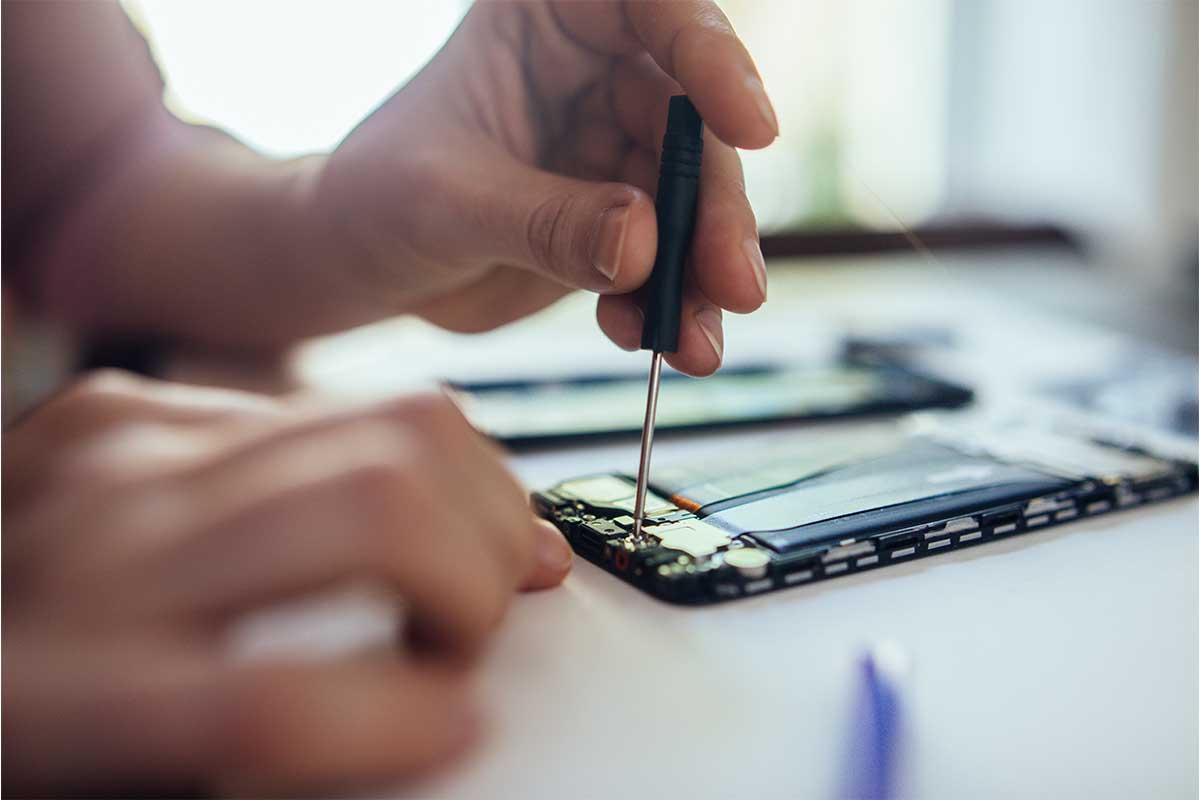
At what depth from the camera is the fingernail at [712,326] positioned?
46 centimetres

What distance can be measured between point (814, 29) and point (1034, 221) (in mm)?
792

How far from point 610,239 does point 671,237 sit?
30 mm

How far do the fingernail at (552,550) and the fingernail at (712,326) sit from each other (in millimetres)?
140

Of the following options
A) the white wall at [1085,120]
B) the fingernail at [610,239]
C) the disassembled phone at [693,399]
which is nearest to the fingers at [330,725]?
the fingernail at [610,239]

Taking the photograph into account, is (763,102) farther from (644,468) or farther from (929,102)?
(929,102)

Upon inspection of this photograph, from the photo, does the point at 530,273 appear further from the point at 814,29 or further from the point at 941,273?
the point at 941,273

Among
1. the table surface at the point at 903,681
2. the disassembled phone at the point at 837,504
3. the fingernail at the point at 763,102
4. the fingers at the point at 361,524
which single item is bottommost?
the table surface at the point at 903,681

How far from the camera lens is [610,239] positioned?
42cm

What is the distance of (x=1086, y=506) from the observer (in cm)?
46

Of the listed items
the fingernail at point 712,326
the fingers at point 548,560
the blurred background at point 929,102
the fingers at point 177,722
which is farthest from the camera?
the blurred background at point 929,102

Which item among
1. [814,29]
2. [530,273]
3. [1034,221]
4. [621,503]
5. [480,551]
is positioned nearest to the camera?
[480,551]

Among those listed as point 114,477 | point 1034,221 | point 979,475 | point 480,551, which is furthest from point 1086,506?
point 1034,221

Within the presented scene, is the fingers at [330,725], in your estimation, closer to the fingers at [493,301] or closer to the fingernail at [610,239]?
the fingernail at [610,239]

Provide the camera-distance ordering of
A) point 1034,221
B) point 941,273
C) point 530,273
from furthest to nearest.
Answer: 1. point 1034,221
2. point 941,273
3. point 530,273
